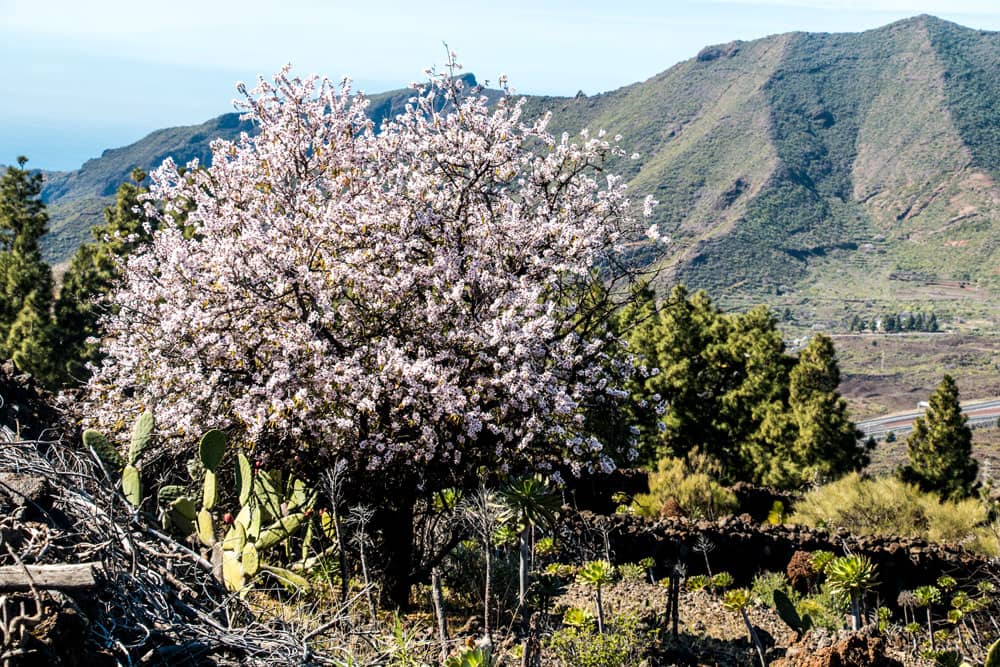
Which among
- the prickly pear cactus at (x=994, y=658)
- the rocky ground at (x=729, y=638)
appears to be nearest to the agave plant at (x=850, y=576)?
the rocky ground at (x=729, y=638)

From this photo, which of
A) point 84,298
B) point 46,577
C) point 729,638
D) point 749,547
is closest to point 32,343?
point 84,298

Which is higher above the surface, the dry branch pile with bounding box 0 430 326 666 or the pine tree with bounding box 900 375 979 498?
the dry branch pile with bounding box 0 430 326 666

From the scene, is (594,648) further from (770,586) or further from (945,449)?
(945,449)

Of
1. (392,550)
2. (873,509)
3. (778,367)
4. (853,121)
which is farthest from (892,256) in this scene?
(392,550)

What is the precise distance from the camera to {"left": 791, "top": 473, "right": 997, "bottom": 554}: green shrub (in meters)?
11.0

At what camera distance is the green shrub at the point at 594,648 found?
5.38 metres

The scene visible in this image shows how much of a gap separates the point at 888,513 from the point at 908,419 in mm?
68889

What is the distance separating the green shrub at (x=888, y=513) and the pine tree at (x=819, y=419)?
5.72 m

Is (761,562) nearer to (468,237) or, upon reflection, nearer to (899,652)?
(899,652)

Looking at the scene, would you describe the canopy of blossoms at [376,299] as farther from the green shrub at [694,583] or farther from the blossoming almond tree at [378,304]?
the green shrub at [694,583]

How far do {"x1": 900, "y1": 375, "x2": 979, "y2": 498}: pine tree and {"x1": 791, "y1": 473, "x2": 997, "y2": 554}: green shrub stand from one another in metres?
6.13

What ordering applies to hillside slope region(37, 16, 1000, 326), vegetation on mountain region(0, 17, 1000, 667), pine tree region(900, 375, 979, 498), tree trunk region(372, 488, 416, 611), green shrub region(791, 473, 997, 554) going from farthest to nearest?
hillside slope region(37, 16, 1000, 326)
pine tree region(900, 375, 979, 498)
green shrub region(791, 473, 997, 554)
tree trunk region(372, 488, 416, 611)
vegetation on mountain region(0, 17, 1000, 667)

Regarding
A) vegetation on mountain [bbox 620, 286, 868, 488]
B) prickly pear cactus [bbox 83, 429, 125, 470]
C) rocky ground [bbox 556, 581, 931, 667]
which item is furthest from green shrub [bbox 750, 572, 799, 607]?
vegetation on mountain [bbox 620, 286, 868, 488]

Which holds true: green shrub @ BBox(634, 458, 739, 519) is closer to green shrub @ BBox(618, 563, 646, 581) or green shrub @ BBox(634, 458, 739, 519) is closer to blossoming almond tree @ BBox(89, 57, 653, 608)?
green shrub @ BBox(618, 563, 646, 581)
